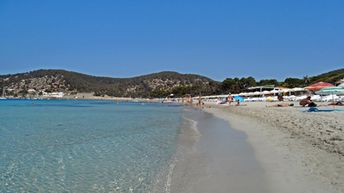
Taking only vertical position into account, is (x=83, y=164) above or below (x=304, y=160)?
below

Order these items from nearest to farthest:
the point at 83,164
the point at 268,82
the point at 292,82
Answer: the point at 83,164
the point at 292,82
the point at 268,82

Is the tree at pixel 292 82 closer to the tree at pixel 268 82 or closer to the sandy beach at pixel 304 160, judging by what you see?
the tree at pixel 268 82

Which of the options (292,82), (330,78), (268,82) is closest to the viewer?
(330,78)

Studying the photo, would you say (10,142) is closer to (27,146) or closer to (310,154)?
(27,146)

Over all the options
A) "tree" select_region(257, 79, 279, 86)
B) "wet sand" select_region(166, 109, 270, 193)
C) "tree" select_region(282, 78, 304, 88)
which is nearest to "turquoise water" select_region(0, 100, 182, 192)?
"wet sand" select_region(166, 109, 270, 193)

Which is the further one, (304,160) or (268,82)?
(268,82)

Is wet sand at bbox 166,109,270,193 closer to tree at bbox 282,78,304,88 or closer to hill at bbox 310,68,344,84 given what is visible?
hill at bbox 310,68,344,84

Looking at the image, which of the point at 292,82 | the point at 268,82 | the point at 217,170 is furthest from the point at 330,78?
the point at 217,170

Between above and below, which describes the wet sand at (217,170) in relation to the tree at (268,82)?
below

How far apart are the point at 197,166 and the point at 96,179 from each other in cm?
253

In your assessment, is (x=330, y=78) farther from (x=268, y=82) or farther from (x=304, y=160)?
(x=304, y=160)

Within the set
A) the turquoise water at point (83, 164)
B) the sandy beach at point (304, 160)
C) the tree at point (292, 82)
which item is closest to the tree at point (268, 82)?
the tree at point (292, 82)

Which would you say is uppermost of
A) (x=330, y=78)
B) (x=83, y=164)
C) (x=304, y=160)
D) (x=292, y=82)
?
(x=330, y=78)

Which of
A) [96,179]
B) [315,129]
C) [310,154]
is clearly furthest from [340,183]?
[315,129]
